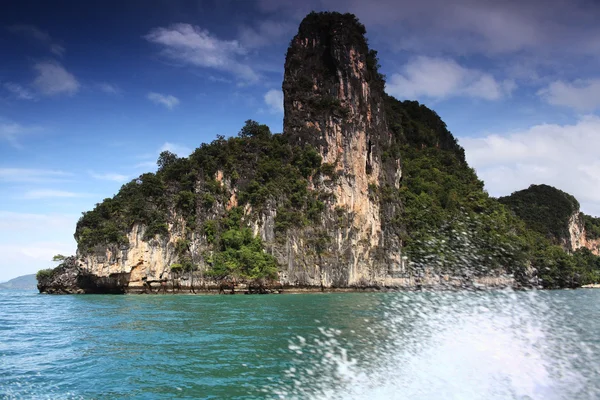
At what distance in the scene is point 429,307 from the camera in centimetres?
Result: 1432

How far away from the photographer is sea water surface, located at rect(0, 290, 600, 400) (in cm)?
800

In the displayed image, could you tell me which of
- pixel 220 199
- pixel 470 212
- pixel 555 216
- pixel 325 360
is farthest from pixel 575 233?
pixel 325 360

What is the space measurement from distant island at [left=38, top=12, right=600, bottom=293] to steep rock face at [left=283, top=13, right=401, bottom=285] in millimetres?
174

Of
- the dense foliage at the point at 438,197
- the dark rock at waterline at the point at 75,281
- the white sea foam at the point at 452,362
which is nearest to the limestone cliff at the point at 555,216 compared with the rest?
the dense foliage at the point at 438,197

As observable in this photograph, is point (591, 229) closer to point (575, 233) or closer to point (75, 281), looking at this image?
point (575, 233)

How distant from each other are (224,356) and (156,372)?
1982 millimetres

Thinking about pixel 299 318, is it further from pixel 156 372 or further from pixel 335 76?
pixel 335 76

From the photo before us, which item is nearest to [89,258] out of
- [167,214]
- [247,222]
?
[167,214]

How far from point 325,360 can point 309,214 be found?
45.8 meters

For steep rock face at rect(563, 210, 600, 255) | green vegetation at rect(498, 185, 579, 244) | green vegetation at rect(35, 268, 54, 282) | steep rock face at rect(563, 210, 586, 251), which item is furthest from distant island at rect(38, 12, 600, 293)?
steep rock face at rect(563, 210, 600, 255)

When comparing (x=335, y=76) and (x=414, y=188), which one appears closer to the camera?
(x=335, y=76)

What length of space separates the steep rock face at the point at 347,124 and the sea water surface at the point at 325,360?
136 ft

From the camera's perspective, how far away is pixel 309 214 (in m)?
56.7

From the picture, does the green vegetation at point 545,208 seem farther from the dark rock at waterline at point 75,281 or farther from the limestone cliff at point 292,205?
the dark rock at waterline at point 75,281
